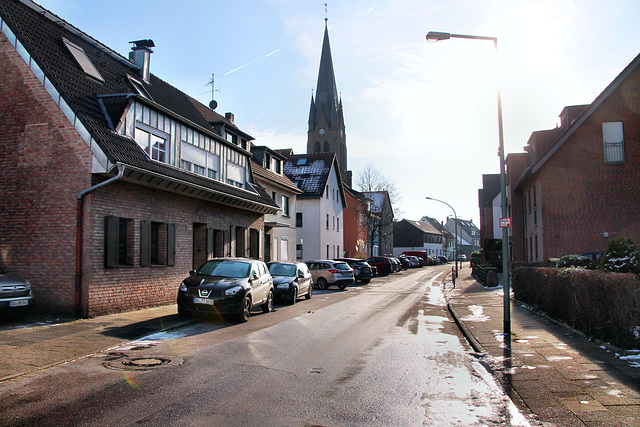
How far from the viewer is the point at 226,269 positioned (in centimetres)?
1341

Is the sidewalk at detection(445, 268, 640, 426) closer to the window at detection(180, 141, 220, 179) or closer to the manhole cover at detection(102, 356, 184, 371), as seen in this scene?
the manhole cover at detection(102, 356, 184, 371)

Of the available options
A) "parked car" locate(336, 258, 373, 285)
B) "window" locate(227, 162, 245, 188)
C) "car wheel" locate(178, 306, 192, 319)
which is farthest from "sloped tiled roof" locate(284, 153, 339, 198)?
"car wheel" locate(178, 306, 192, 319)

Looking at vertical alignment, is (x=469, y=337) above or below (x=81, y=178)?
below

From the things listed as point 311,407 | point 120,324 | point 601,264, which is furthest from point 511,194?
point 311,407

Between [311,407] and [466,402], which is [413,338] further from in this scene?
[311,407]

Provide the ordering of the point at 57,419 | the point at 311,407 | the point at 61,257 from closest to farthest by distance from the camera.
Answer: the point at 57,419, the point at 311,407, the point at 61,257

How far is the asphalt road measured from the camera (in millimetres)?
5117

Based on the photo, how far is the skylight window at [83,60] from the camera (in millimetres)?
14916

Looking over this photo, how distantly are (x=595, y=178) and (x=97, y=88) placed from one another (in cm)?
2241

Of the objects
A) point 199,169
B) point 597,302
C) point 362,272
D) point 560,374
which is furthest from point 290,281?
point 362,272

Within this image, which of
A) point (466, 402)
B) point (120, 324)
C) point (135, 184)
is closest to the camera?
point (466, 402)

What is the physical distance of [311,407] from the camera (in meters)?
5.50

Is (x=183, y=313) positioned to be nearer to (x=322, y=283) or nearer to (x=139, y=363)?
(x=139, y=363)

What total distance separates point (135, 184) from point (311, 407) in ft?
34.9
